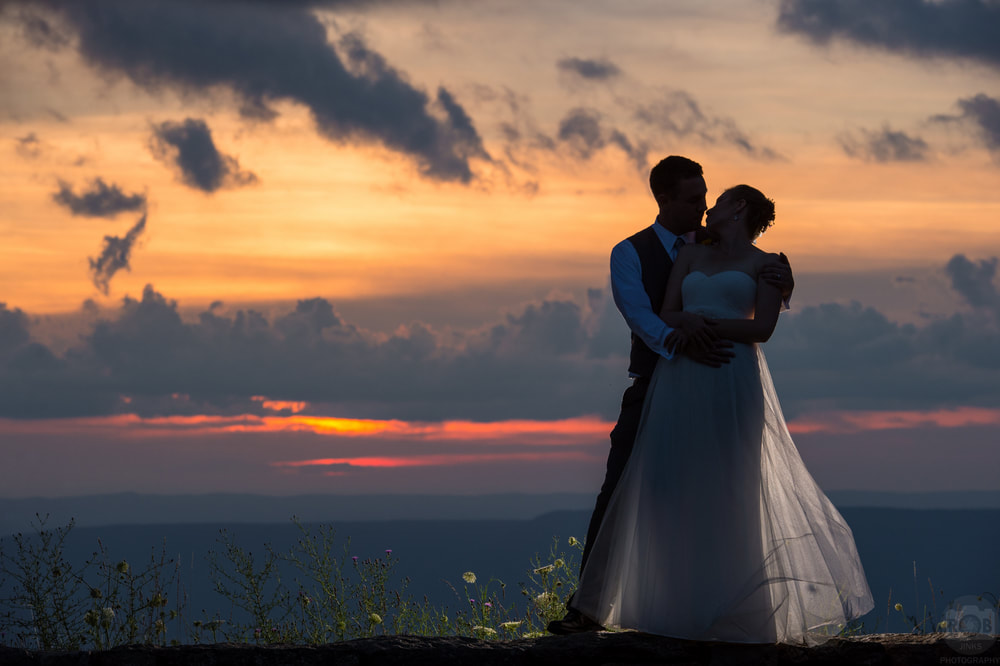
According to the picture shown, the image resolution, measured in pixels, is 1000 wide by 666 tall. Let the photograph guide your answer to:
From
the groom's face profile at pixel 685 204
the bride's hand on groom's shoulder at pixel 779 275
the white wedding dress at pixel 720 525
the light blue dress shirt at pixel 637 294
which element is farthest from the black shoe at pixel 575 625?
the groom's face profile at pixel 685 204

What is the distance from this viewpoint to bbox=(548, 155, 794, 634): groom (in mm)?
6363

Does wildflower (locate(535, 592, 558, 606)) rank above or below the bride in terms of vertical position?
below

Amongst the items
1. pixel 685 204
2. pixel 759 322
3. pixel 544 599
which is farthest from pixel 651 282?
pixel 544 599

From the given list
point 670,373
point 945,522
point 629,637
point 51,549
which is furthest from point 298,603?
point 945,522

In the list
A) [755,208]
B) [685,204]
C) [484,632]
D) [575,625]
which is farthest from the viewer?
[484,632]

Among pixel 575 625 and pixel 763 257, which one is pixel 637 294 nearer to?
pixel 763 257

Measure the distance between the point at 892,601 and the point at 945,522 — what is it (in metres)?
73.4

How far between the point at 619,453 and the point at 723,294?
1178 mm

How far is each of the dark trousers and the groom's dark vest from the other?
9cm

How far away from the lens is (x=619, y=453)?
642cm

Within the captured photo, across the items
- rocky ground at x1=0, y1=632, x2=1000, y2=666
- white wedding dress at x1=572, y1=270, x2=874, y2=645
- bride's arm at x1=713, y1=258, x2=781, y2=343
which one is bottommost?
rocky ground at x1=0, y1=632, x2=1000, y2=666

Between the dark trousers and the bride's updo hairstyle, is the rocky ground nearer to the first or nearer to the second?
the dark trousers

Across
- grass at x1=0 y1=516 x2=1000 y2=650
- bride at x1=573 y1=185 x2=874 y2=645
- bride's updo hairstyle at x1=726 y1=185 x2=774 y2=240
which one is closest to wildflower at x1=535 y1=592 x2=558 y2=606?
grass at x1=0 y1=516 x2=1000 y2=650

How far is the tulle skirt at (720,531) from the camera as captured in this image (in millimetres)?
5789
